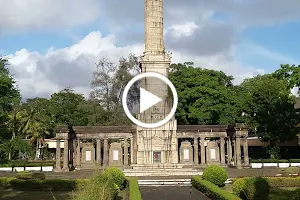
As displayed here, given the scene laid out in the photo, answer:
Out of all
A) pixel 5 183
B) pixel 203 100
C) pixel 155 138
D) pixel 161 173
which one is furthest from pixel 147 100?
pixel 5 183

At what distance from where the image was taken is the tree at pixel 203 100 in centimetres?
4934

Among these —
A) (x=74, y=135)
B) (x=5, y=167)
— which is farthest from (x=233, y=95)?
(x=5, y=167)

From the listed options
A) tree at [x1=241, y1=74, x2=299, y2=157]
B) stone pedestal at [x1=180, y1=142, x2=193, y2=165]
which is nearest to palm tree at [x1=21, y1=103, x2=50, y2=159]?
stone pedestal at [x1=180, y1=142, x2=193, y2=165]

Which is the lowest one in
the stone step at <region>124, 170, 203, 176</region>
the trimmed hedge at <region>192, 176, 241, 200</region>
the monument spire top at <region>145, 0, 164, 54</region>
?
the stone step at <region>124, 170, 203, 176</region>

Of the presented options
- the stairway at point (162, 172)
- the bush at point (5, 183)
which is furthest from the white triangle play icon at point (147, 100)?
the bush at point (5, 183)

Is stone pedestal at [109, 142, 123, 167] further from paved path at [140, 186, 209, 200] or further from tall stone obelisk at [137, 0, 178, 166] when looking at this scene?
paved path at [140, 186, 209, 200]

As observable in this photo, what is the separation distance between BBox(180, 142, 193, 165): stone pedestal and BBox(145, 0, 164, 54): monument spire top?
37.6 ft

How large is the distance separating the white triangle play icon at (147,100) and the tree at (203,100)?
42.1 feet

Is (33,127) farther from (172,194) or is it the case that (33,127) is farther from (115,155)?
(172,194)

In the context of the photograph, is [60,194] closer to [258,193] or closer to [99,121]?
[258,193]

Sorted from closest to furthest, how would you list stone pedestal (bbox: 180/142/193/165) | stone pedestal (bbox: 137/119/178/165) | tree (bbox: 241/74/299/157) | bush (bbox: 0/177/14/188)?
bush (bbox: 0/177/14/188) < stone pedestal (bbox: 137/119/178/165) < stone pedestal (bbox: 180/142/193/165) < tree (bbox: 241/74/299/157)

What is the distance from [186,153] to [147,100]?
27.8 ft

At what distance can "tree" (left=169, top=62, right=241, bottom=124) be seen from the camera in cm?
4934

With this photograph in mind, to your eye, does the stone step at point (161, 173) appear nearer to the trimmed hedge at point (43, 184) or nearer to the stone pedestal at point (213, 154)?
the trimmed hedge at point (43, 184)
